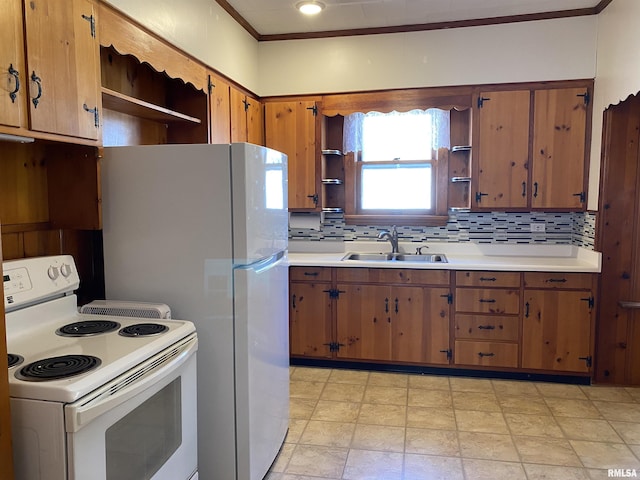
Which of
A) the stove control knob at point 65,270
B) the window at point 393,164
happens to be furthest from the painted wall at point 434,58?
the stove control knob at point 65,270

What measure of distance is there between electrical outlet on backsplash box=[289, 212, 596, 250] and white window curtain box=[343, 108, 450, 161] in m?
0.59

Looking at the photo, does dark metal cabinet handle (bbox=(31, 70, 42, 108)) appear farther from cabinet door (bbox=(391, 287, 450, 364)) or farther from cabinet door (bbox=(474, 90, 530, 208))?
cabinet door (bbox=(474, 90, 530, 208))

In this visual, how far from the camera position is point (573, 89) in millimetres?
3443

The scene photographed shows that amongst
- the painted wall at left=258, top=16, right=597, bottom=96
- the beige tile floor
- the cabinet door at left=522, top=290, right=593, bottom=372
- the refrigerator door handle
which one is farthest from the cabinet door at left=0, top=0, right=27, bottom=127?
the cabinet door at left=522, top=290, right=593, bottom=372

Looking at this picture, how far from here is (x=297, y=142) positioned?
3857 mm

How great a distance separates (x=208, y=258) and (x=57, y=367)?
0.76m

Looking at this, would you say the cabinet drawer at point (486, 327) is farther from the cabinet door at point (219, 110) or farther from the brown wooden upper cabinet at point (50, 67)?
the brown wooden upper cabinet at point (50, 67)

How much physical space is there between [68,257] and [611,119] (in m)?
3.36

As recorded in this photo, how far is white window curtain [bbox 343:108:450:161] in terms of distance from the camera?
3804 mm

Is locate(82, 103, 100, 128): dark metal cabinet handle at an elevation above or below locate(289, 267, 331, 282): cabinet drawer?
above

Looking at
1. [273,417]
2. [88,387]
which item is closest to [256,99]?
[273,417]

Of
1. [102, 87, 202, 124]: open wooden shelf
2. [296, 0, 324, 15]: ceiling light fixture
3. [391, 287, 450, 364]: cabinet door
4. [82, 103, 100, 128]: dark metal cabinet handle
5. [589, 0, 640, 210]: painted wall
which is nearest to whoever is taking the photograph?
[82, 103, 100, 128]: dark metal cabinet handle

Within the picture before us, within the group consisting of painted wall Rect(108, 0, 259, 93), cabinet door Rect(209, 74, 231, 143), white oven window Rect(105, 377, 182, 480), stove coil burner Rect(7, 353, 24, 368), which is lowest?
white oven window Rect(105, 377, 182, 480)

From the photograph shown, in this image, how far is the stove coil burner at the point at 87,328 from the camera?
1717 millimetres
